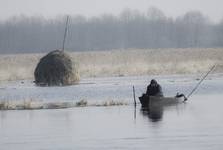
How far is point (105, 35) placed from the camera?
629ft

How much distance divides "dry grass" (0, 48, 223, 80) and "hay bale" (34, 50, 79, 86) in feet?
8.85

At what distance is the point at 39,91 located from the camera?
60906 mm

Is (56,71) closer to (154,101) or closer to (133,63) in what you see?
(154,101)

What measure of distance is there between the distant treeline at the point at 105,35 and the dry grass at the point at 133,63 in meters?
62.0

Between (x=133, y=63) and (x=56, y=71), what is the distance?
28.1m

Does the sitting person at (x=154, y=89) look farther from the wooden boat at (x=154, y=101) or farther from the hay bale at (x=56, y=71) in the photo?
the hay bale at (x=56, y=71)

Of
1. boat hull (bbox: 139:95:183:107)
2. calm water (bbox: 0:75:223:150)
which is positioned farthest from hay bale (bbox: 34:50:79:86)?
boat hull (bbox: 139:95:183:107)

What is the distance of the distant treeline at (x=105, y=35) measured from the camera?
180962 millimetres

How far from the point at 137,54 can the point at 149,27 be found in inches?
3161

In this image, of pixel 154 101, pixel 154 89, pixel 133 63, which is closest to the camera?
pixel 154 89

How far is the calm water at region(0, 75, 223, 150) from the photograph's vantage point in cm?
2700

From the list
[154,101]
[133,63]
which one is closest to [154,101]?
[154,101]

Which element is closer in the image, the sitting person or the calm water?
the calm water

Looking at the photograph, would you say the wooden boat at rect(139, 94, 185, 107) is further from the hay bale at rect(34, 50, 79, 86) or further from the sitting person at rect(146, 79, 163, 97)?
the hay bale at rect(34, 50, 79, 86)
